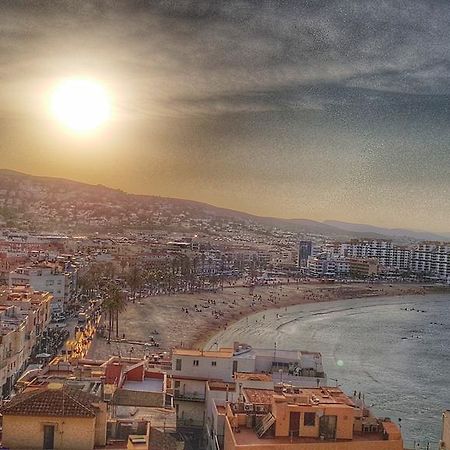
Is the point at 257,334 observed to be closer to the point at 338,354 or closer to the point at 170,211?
the point at 338,354

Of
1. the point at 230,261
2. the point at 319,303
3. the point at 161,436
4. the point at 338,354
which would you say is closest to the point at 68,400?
the point at 161,436

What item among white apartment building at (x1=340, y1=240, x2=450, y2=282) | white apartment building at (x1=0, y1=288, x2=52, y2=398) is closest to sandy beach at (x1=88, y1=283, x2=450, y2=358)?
white apartment building at (x1=0, y1=288, x2=52, y2=398)

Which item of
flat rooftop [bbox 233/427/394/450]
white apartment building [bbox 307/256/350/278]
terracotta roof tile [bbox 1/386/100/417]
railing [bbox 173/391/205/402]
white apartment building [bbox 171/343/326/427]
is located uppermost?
terracotta roof tile [bbox 1/386/100/417]

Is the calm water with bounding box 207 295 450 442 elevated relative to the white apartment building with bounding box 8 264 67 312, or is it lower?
lower

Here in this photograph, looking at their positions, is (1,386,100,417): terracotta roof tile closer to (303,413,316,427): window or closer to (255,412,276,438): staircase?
(255,412,276,438): staircase

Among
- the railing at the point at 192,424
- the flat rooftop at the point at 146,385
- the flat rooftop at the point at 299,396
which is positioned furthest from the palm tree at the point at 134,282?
the flat rooftop at the point at 299,396

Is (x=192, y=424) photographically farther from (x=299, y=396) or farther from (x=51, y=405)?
(x=51, y=405)
